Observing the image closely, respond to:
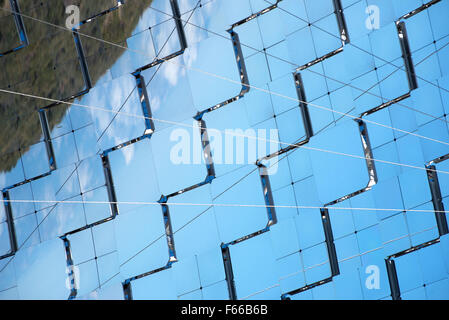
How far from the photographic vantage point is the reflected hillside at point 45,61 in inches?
333

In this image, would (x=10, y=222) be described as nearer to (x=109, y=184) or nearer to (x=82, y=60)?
(x=109, y=184)

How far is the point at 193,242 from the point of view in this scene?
25.9ft

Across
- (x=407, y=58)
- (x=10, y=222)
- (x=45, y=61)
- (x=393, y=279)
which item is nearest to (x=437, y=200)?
(x=393, y=279)

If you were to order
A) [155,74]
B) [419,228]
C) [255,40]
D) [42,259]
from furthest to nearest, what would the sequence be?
1. [42,259]
2. [155,74]
3. [255,40]
4. [419,228]

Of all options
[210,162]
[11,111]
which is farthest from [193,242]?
[11,111]

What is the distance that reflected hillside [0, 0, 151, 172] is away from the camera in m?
8.45

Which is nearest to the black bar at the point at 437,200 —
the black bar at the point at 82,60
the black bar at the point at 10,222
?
the black bar at the point at 82,60

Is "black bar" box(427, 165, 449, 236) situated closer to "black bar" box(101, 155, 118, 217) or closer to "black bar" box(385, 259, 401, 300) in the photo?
"black bar" box(385, 259, 401, 300)

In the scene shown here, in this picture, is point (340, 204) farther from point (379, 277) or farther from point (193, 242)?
point (193, 242)

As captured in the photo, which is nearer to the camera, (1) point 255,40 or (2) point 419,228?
(2) point 419,228

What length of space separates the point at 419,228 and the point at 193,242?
258 cm

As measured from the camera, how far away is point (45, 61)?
8922mm

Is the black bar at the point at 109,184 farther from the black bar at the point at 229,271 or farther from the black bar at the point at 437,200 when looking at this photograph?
the black bar at the point at 437,200

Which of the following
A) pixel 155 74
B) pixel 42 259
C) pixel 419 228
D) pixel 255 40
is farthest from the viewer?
pixel 42 259
